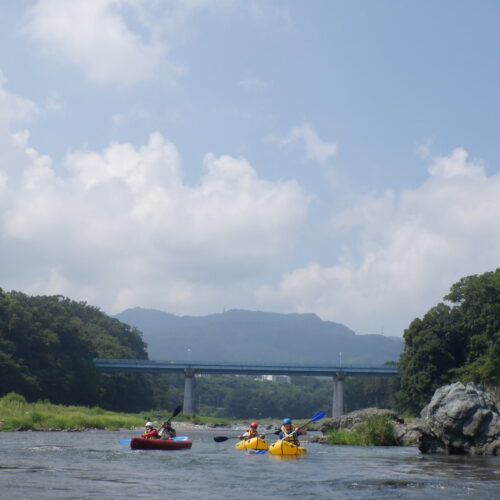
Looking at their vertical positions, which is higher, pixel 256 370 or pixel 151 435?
pixel 256 370

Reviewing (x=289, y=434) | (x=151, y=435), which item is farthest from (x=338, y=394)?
(x=289, y=434)

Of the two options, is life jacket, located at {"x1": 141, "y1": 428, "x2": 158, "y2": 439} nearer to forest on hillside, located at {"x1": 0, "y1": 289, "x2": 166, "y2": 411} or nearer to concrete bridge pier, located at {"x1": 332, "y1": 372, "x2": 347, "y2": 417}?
forest on hillside, located at {"x1": 0, "y1": 289, "x2": 166, "y2": 411}

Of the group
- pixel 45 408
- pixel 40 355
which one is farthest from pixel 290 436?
pixel 40 355

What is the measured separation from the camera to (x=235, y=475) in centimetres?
2339

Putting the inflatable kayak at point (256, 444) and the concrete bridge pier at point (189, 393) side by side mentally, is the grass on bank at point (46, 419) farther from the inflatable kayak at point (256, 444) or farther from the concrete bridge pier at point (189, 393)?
the concrete bridge pier at point (189, 393)

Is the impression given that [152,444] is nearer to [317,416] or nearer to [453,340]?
[317,416]

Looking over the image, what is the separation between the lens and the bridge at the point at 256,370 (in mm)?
102688

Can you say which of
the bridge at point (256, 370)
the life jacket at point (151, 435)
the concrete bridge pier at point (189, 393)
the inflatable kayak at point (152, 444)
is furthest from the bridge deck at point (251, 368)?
the inflatable kayak at point (152, 444)

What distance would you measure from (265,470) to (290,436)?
677 cm

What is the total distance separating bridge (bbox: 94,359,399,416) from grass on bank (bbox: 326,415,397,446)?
62.6 metres

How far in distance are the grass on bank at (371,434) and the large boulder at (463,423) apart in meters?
5.05

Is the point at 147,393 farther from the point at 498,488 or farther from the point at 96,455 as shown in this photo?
the point at 498,488

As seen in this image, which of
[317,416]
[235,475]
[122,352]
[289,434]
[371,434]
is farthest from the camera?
[122,352]

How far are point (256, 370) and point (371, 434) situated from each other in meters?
69.1
